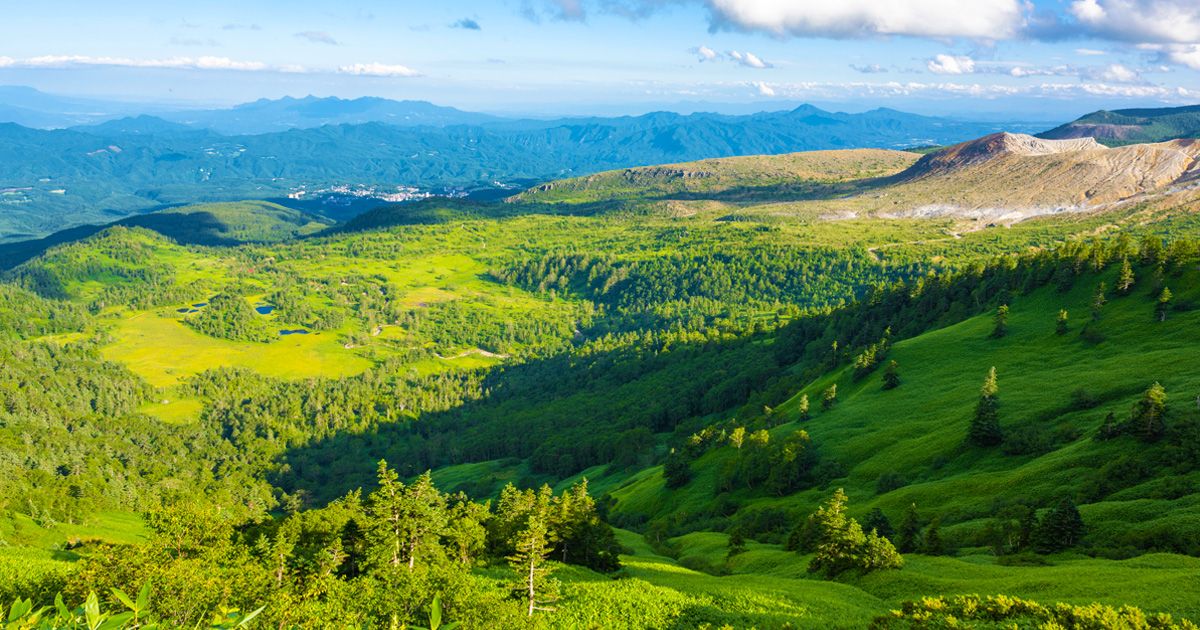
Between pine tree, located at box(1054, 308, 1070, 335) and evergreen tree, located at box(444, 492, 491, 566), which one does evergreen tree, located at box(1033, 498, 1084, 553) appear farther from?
pine tree, located at box(1054, 308, 1070, 335)

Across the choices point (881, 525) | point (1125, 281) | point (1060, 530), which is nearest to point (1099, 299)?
point (1125, 281)

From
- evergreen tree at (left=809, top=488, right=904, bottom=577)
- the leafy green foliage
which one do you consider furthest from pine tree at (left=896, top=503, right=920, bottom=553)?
the leafy green foliage

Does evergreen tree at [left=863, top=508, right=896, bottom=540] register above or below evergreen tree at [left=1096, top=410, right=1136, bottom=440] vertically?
below

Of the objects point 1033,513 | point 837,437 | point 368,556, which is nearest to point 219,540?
point 368,556

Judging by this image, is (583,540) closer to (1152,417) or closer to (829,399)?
(1152,417)

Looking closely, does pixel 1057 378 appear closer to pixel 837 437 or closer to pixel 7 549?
pixel 837 437
